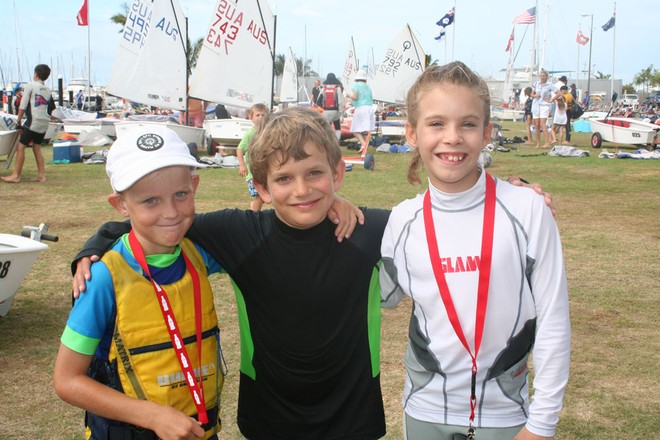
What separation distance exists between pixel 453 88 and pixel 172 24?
642 inches

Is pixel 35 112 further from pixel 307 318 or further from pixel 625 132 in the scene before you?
pixel 625 132

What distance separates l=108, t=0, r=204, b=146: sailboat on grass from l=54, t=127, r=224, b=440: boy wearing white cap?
1426 centimetres

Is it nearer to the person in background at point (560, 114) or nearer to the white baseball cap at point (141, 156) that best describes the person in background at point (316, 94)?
the person in background at point (560, 114)

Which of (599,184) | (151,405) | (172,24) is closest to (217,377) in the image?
(151,405)

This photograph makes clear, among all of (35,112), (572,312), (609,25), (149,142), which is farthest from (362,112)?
(609,25)

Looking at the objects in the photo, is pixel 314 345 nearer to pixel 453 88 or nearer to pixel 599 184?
pixel 453 88

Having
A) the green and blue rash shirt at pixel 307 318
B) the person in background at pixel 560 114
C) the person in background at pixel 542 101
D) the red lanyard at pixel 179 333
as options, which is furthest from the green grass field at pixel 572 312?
the person in background at pixel 560 114

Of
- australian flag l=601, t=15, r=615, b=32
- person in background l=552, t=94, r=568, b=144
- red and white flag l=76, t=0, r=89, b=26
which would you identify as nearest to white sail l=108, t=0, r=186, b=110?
person in background l=552, t=94, r=568, b=144

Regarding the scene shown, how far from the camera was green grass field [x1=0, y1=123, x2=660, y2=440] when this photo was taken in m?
3.58

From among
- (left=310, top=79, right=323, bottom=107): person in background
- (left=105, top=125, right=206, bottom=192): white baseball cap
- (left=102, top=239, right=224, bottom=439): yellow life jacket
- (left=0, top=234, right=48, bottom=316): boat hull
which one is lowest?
(left=0, top=234, right=48, bottom=316): boat hull

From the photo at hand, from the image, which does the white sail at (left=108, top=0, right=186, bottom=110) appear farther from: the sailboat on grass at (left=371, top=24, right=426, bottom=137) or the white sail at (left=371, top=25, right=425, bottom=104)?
the white sail at (left=371, top=25, right=425, bottom=104)

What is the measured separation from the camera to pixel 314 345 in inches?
82.6

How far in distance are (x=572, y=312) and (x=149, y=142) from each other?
410cm

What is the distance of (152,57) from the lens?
16.7 meters
